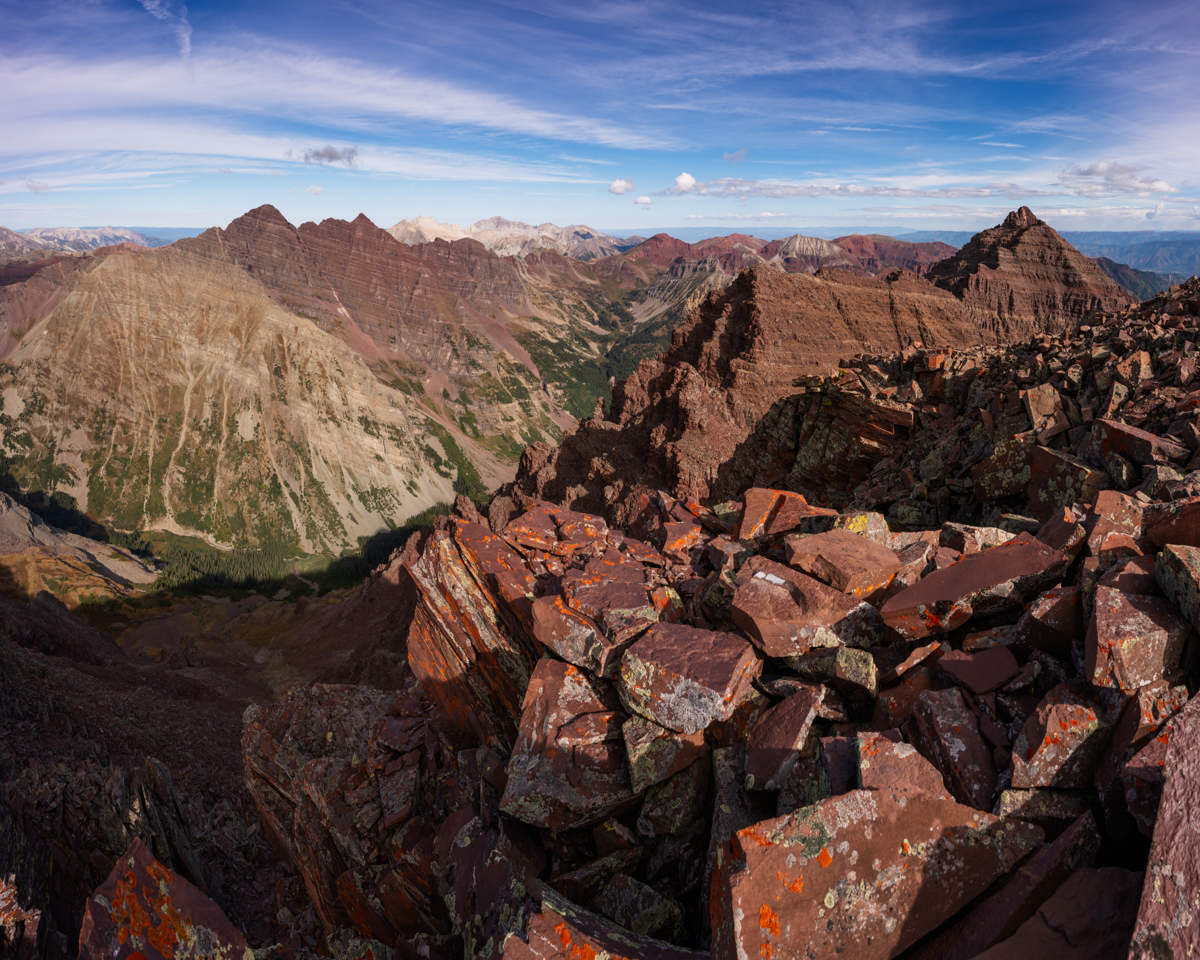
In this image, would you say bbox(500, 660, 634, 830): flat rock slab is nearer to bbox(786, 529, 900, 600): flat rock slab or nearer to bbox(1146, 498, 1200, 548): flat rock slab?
bbox(786, 529, 900, 600): flat rock slab

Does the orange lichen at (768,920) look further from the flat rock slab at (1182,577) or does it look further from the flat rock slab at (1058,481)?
the flat rock slab at (1058,481)

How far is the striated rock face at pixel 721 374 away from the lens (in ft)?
160

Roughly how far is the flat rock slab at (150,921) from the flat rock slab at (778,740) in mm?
11170

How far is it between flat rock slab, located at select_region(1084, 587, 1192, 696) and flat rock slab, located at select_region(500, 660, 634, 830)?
6736mm

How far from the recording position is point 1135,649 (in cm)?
716

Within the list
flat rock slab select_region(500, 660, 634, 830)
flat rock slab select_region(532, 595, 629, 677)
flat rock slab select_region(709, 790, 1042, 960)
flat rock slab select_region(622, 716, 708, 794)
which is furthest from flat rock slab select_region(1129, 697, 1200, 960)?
flat rock slab select_region(532, 595, 629, 677)

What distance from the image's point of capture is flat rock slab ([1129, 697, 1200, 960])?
4.45 meters

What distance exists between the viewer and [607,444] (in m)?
56.1

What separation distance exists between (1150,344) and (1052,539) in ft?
63.6

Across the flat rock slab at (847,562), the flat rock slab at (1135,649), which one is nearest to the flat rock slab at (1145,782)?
the flat rock slab at (1135,649)

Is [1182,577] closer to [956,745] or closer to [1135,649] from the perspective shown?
Result: [1135,649]

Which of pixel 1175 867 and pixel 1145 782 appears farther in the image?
pixel 1145 782

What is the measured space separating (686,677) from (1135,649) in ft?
19.0

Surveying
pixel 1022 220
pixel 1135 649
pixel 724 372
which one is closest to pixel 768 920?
pixel 1135 649
